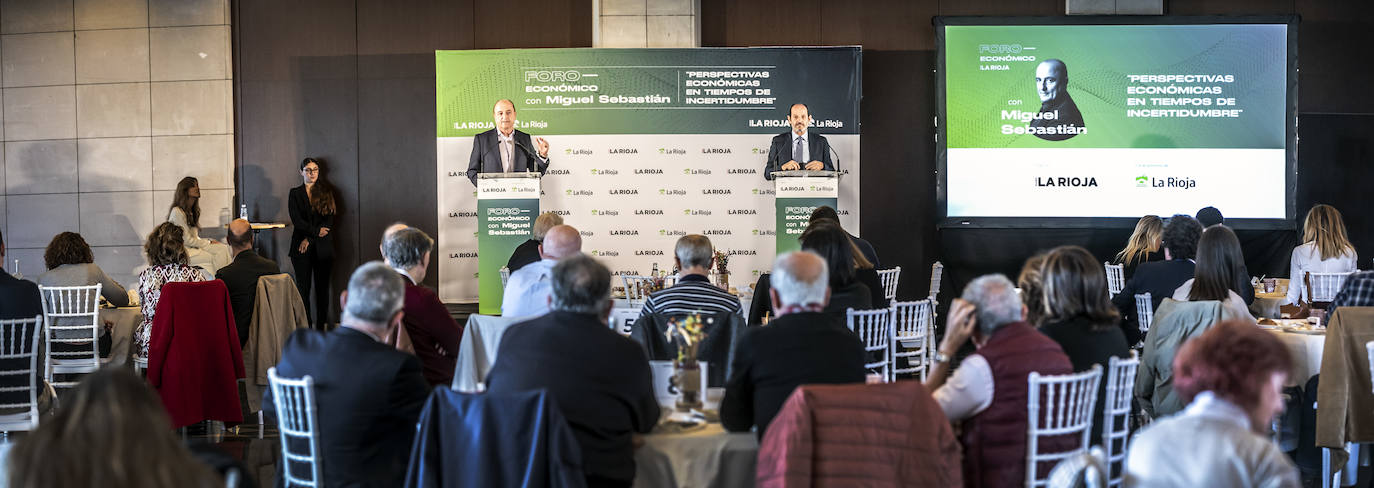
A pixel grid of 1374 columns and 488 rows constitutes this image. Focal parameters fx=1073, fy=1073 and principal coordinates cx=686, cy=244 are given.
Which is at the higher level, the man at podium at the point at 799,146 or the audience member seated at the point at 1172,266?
the man at podium at the point at 799,146

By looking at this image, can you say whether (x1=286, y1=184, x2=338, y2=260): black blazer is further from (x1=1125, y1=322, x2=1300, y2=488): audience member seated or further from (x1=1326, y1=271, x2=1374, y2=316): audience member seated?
A: (x1=1125, y1=322, x2=1300, y2=488): audience member seated

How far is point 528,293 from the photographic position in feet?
16.4

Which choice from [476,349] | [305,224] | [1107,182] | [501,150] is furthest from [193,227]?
[1107,182]

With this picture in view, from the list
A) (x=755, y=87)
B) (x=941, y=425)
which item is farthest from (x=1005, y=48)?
(x=941, y=425)

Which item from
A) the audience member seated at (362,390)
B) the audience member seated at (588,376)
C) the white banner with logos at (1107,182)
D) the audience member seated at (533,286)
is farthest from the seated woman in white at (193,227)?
the audience member seated at (588,376)

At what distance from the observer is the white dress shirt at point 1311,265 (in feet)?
23.2

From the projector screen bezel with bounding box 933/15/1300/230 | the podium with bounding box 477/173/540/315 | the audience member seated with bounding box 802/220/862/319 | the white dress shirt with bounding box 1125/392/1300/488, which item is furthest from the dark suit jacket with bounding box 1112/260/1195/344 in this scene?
the podium with bounding box 477/173/540/315

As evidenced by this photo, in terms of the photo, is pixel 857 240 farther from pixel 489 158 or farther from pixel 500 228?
pixel 489 158

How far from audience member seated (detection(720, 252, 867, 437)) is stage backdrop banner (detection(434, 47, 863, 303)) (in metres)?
6.23

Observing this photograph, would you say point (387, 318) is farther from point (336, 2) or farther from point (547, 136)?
point (336, 2)

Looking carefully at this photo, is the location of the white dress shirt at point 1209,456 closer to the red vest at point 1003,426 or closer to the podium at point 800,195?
the red vest at point 1003,426

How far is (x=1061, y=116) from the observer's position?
9.25 metres

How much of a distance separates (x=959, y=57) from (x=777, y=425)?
281 inches

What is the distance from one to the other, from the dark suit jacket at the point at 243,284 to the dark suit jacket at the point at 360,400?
136 inches
